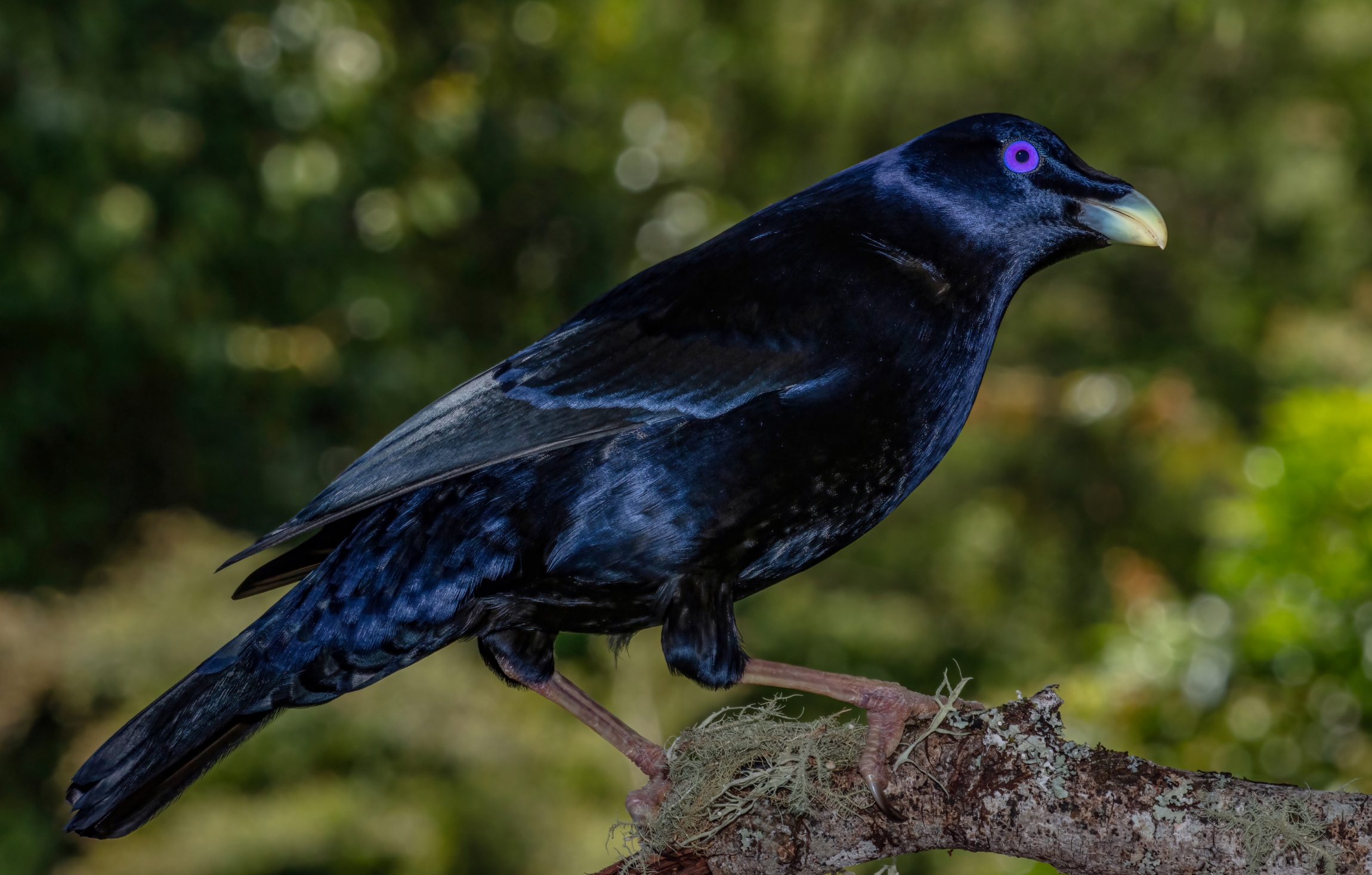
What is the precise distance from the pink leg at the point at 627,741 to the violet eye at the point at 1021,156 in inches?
56.1

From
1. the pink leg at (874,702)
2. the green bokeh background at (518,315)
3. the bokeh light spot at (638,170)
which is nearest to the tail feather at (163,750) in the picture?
the pink leg at (874,702)

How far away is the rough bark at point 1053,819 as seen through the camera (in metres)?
1.97

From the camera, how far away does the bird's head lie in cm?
252

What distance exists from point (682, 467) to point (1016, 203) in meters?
0.89

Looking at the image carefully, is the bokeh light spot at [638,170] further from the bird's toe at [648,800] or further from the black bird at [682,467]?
the bird's toe at [648,800]

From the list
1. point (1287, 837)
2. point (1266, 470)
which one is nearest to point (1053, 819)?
point (1287, 837)

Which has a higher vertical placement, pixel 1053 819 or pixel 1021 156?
pixel 1021 156

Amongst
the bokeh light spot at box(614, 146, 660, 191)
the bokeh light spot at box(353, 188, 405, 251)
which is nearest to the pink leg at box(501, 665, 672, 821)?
the bokeh light spot at box(353, 188, 405, 251)

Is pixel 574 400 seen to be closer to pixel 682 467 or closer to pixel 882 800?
pixel 682 467

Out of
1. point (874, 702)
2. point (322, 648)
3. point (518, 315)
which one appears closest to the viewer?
point (874, 702)

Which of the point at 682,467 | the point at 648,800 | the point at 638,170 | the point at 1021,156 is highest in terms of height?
the point at 1021,156

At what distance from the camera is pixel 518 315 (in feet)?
25.4

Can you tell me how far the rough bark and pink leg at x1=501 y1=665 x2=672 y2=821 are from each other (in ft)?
0.46

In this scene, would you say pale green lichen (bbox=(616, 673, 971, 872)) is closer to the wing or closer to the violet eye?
the wing
